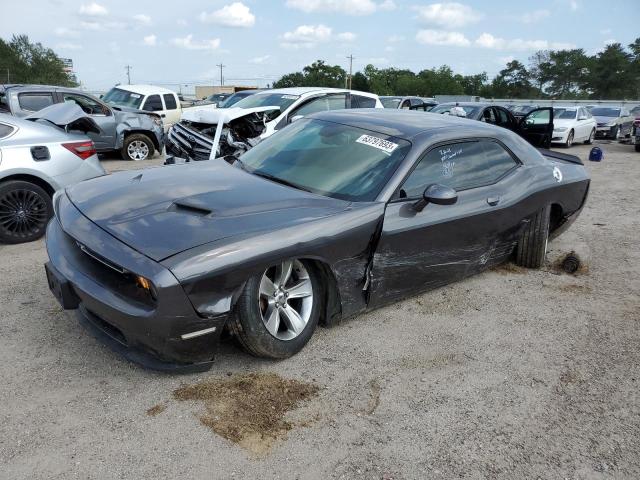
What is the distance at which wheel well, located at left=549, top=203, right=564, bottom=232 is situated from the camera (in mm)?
5090

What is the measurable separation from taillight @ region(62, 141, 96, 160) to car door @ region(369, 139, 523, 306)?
12.3ft

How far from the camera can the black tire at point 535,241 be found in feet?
15.6

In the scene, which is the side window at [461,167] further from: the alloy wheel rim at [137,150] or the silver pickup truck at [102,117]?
the alloy wheel rim at [137,150]

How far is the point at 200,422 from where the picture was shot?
2621 mm

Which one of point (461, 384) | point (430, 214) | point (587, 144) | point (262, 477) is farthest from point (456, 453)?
point (587, 144)

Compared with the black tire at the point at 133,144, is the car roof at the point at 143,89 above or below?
above

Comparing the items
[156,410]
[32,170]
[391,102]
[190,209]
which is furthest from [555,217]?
[391,102]

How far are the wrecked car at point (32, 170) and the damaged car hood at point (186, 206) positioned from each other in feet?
6.53

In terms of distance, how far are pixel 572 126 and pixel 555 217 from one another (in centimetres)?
1434

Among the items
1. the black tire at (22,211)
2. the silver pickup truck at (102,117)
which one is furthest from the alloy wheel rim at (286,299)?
the silver pickup truck at (102,117)

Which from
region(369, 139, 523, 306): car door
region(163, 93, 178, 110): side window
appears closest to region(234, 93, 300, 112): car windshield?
region(369, 139, 523, 306): car door

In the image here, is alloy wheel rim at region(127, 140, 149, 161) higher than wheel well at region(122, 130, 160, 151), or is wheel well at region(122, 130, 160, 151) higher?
wheel well at region(122, 130, 160, 151)

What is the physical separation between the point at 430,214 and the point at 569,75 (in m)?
77.3

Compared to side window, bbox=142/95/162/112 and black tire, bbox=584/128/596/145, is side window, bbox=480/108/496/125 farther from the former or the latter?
side window, bbox=142/95/162/112
